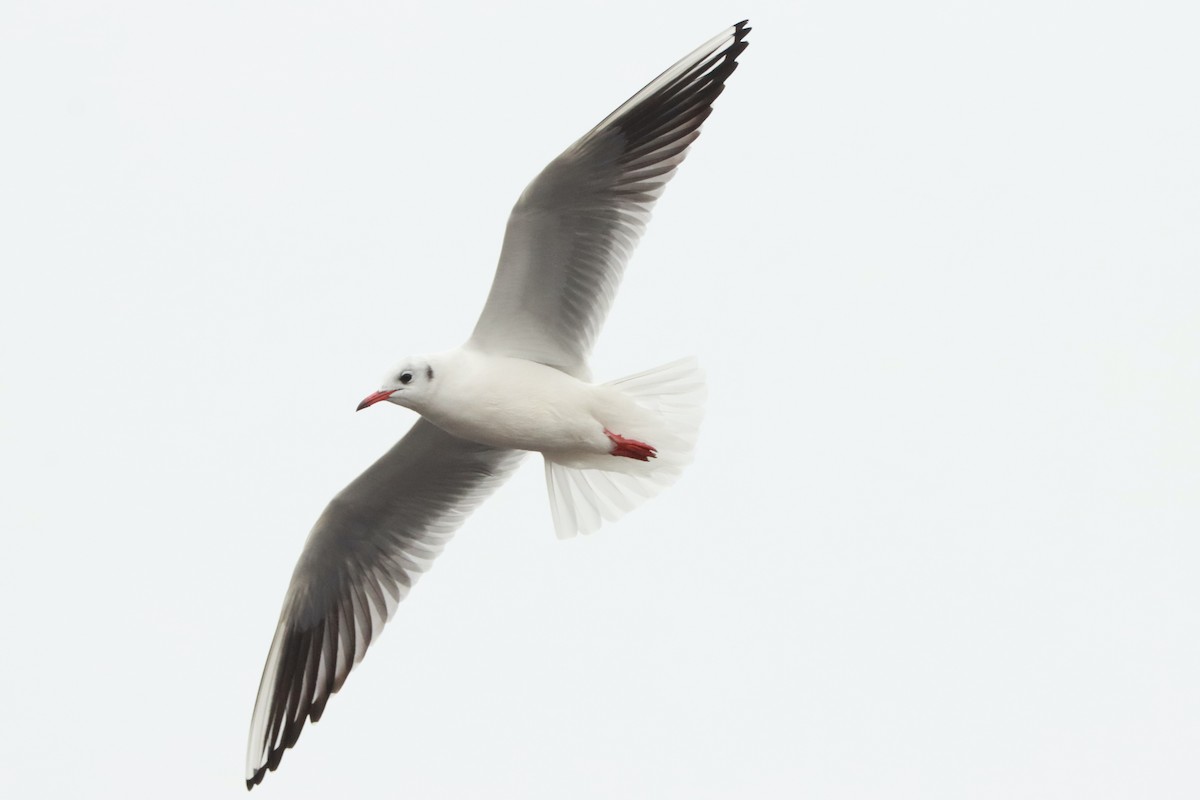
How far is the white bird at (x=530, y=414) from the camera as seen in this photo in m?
5.75

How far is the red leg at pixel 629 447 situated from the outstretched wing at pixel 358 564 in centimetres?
80

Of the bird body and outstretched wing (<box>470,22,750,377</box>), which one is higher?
outstretched wing (<box>470,22,750,377</box>)

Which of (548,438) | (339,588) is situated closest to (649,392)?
(548,438)

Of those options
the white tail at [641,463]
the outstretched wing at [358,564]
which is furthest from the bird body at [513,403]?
the outstretched wing at [358,564]

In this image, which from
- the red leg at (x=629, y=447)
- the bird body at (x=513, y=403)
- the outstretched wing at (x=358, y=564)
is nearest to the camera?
the bird body at (x=513, y=403)

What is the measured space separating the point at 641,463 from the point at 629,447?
201 millimetres

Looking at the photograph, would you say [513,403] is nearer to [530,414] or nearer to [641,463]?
[530,414]

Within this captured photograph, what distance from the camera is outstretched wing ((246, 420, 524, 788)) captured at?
21.9 feet

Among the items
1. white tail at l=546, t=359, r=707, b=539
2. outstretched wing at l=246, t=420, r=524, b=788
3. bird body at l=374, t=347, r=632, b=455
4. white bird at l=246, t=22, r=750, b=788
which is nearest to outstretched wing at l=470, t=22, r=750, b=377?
white bird at l=246, t=22, r=750, b=788

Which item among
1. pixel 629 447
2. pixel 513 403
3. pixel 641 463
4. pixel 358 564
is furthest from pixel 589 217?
pixel 358 564

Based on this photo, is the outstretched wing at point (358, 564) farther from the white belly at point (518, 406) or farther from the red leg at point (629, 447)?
the red leg at point (629, 447)

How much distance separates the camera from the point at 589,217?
5.89m

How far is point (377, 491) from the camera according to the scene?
6.69 meters

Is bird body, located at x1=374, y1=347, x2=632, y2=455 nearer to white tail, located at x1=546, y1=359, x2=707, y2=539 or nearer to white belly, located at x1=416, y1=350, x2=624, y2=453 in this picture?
white belly, located at x1=416, y1=350, x2=624, y2=453
